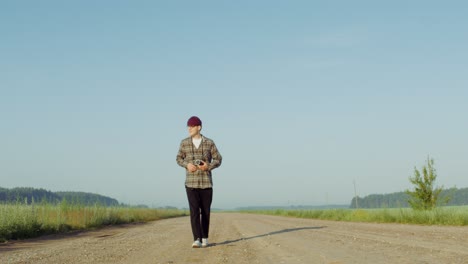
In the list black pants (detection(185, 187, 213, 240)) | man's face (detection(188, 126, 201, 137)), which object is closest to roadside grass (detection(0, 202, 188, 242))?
black pants (detection(185, 187, 213, 240))

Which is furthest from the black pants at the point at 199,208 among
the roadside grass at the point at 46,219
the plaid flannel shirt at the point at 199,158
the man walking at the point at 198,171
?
the roadside grass at the point at 46,219

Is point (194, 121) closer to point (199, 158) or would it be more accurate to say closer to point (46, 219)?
point (199, 158)

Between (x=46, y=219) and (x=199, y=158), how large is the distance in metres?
10.2

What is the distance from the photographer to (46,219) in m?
17.3

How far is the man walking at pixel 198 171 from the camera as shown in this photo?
9258mm

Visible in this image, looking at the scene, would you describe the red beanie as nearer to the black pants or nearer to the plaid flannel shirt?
the plaid flannel shirt

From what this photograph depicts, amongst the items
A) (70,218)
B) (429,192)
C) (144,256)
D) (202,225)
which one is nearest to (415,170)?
(429,192)

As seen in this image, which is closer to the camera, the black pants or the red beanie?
the black pants

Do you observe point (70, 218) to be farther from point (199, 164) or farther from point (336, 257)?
point (336, 257)

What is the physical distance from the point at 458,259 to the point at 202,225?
4.80 meters

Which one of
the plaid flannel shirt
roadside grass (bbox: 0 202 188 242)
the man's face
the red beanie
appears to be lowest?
roadside grass (bbox: 0 202 188 242)

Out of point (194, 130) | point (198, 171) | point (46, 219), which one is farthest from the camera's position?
point (46, 219)

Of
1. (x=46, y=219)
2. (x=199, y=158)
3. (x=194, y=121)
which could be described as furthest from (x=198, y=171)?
(x=46, y=219)

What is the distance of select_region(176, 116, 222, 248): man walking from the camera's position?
926cm
